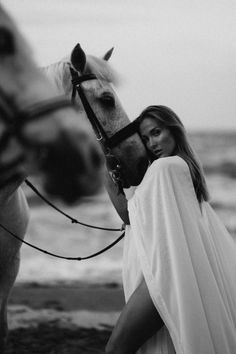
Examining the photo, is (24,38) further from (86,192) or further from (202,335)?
(202,335)

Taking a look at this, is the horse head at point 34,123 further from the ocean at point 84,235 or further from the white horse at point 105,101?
the ocean at point 84,235

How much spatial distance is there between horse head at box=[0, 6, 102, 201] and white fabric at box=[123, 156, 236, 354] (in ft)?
0.82

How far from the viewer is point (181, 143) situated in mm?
1829

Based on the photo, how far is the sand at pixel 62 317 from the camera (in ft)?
10.6

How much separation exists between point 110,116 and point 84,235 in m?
6.08

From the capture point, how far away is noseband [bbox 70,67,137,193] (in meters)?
2.02

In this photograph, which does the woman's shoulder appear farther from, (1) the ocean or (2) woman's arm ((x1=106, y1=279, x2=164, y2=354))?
(1) the ocean

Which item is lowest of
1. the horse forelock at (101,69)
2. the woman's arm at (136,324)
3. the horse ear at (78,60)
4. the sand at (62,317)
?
the sand at (62,317)

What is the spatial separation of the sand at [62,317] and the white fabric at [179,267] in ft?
5.27

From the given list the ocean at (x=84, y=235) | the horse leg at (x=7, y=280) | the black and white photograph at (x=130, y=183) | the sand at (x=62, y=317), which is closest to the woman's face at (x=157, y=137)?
the black and white photograph at (x=130, y=183)

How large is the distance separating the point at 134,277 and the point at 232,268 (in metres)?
0.34

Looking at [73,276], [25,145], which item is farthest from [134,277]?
[73,276]

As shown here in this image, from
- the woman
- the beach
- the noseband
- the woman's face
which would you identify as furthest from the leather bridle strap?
the woman

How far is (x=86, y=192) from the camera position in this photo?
6.07ft
